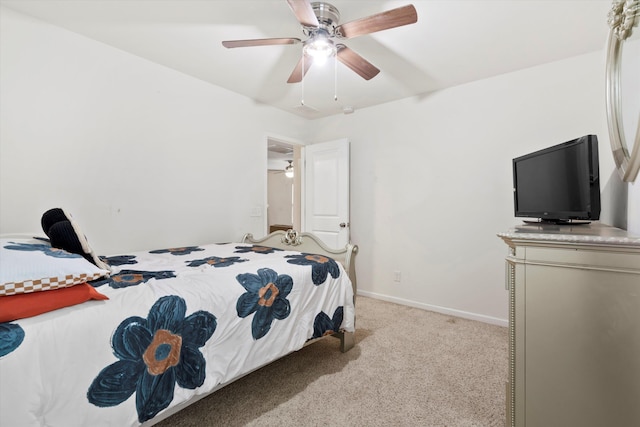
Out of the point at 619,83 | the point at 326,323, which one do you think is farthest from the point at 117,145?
the point at 619,83

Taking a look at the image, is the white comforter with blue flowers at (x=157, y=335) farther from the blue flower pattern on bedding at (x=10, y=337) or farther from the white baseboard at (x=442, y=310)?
the white baseboard at (x=442, y=310)

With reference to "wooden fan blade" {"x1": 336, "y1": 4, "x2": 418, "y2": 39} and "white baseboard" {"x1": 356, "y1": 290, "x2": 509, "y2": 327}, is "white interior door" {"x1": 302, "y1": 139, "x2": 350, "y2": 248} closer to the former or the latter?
"white baseboard" {"x1": 356, "y1": 290, "x2": 509, "y2": 327}

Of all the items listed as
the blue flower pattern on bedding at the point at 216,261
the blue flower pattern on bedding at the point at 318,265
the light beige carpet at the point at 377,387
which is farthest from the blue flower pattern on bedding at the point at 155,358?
the blue flower pattern on bedding at the point at 318,265

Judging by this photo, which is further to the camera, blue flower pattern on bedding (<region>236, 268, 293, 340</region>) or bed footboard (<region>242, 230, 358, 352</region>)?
bed footboard (<region>242, 230, 358, 352</region>)

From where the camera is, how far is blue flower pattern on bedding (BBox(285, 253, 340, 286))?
2.12m

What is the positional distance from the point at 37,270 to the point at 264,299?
1008 mm

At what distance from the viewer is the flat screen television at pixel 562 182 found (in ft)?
5.09

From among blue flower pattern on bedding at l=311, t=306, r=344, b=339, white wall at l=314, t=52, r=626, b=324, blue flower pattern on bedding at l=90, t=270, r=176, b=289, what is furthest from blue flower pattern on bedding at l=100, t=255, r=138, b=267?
white wall at l=314, t=52, r=626, b=324

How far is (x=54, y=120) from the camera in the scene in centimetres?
227

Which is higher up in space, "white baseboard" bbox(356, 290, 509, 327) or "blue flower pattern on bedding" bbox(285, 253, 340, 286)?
"blue flower pattern on bedding" bbox(285, 253, 340, 286)

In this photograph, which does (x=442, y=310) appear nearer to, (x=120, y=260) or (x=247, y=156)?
(x=247, y=156)

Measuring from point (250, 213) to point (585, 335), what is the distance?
3141 millimetres

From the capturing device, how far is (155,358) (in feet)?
4.25

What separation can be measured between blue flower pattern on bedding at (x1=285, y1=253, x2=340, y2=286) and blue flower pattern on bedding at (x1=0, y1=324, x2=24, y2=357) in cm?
137
